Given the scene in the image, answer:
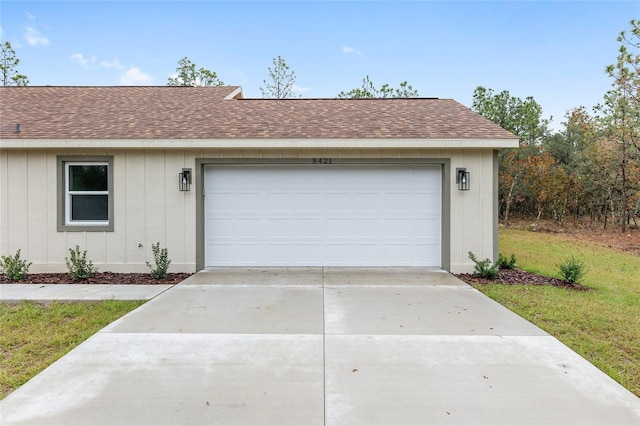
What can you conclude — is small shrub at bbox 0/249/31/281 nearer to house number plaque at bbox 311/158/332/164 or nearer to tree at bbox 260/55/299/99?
house number plaque at bbox 311/158/332/164

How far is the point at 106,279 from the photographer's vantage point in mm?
7152

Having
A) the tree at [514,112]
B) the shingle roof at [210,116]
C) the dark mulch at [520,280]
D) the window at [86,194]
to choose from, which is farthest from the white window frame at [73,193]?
the tree at [514,112]

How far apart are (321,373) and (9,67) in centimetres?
2715

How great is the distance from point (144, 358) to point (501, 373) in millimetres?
3228

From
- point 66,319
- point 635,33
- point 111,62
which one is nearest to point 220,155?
point 66,319

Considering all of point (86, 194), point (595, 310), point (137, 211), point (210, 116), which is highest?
point (210, 116)

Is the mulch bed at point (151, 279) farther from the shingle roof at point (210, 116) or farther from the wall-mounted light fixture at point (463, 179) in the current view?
the shingle roof at point (210, 116)

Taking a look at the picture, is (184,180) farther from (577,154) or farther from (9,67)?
(9,67)

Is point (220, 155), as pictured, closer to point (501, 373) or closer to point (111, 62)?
point (501, 373)

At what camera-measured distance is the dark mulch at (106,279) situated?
6.95 meters

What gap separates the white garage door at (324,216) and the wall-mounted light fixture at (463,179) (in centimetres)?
47

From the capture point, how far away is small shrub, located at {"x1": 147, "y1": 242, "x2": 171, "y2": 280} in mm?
7265

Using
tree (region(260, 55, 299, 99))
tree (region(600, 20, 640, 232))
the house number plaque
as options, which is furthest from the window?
tree (region(260, 55, 299, 99))

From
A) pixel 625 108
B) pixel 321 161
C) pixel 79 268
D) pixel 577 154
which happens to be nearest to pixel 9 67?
pixel 79 268
